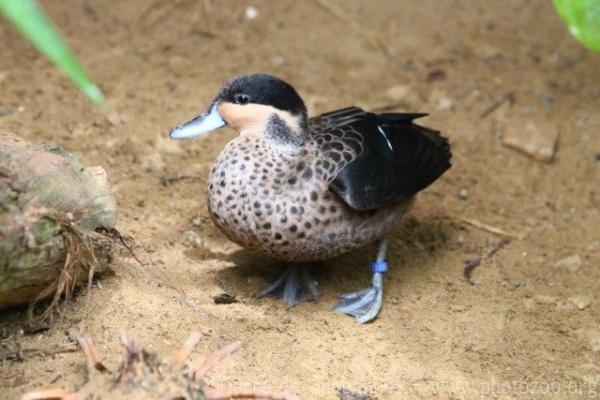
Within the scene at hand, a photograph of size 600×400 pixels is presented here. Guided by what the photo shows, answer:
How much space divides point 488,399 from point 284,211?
1.05 meters

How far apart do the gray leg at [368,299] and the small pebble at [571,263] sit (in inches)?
34.3

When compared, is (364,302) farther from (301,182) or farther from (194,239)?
(194,239)

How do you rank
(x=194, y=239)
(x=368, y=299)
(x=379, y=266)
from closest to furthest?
(x=368, y=299), (x=379, y=266), (x=194, y=239)

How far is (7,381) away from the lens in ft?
8.11

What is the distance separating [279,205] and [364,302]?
613 millimetres

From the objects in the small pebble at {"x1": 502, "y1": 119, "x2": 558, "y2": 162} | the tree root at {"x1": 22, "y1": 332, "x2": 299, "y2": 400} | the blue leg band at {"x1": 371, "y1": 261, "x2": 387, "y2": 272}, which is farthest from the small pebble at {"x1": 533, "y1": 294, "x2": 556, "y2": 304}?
the tree root at {"x1": 22, "y1": 332, "x2": 299, "y2": 400}

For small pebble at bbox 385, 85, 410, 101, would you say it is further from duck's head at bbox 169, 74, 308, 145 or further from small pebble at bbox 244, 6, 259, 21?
duck's head at bbox 169, 74, 308, 145

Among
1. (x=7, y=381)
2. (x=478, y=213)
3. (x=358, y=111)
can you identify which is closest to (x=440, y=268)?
(x=478, y=213)

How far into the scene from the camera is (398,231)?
4090 mm

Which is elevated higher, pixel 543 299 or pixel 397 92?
pixel 397 92

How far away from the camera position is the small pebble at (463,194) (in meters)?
4.28

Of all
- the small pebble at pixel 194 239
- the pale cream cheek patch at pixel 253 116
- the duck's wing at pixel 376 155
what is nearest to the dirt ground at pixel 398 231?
the small pebble at pixel 194 239

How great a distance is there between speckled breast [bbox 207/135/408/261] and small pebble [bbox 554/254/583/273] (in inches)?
42.0

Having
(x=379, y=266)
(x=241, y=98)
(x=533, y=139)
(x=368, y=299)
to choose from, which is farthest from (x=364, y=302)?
(x=533, y=139)
